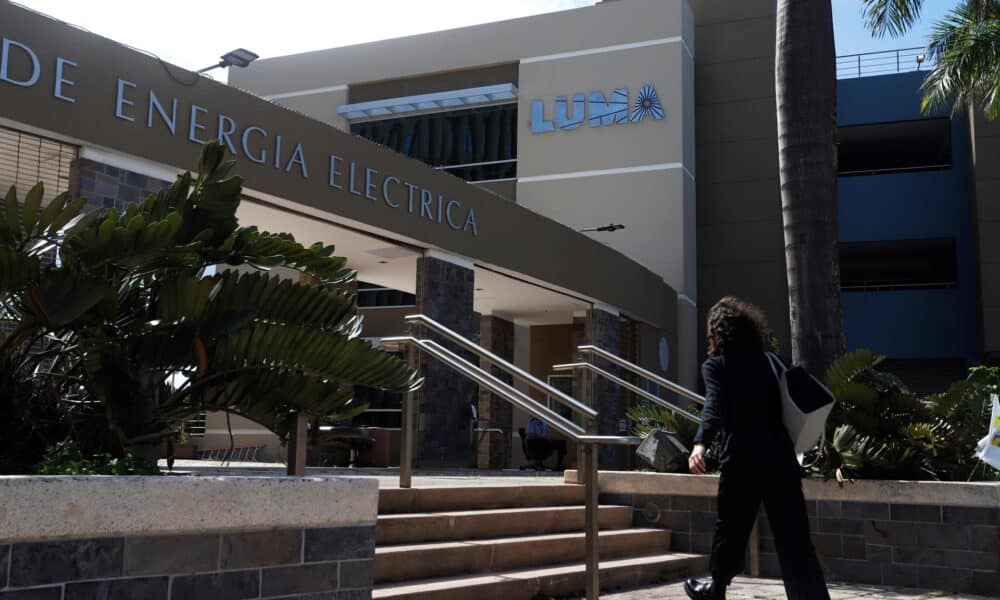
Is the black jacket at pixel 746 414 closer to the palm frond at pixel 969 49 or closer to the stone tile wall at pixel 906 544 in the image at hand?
the stone tile wall at pixel 906 544

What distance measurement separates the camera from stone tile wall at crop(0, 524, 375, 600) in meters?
3.07

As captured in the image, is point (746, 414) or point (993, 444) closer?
point (746, 414)

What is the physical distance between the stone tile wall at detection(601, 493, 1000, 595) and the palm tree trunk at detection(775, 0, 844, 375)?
146 cm

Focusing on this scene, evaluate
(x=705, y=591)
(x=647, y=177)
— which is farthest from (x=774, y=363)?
(x=647, y=177)

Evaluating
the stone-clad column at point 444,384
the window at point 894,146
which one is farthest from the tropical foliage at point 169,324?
the window at point 894,146

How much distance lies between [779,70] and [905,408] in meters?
3.26

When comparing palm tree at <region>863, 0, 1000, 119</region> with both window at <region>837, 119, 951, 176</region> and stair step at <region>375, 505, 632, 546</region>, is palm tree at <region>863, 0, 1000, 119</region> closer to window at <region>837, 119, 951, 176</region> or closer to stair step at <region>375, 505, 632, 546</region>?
window at <region>837, 119, 951, 176</region>

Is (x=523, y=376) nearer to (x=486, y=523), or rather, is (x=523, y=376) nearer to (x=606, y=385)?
(x=486, y=523)

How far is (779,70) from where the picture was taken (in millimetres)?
8836

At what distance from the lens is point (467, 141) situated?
24922 millimetres

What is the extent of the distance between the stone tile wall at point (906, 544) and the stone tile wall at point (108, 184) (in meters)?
6.46

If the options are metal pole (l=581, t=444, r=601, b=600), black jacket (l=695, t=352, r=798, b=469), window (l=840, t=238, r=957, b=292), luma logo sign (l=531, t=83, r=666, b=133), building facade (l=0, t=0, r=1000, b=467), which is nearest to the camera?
black jacket (l=695, t=352, r=798, b=469)

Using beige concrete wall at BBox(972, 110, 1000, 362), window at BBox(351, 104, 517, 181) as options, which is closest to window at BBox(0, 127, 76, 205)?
window at BBox(351, 104, 517, 181)

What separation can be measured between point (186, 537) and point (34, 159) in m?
6.68
